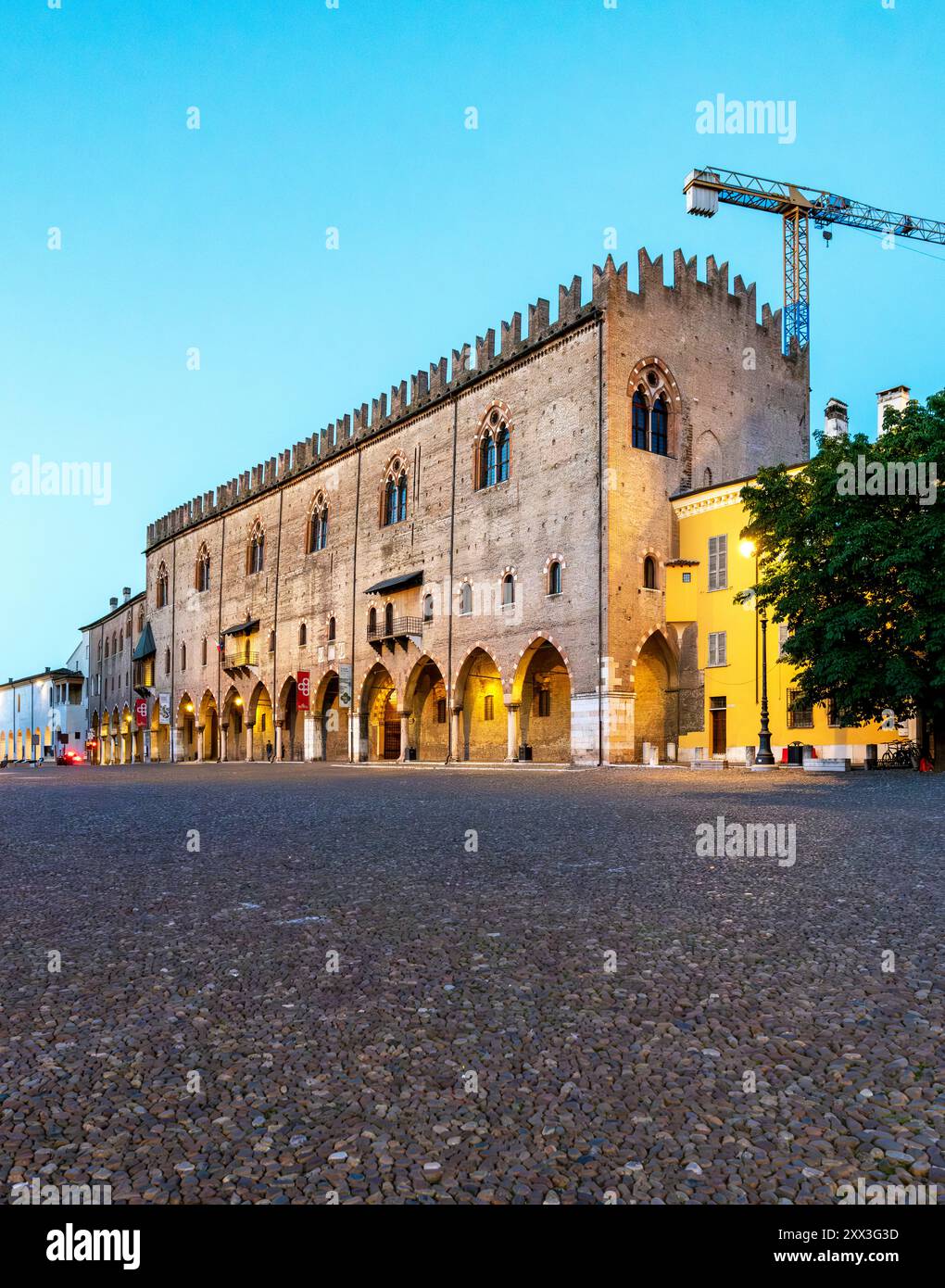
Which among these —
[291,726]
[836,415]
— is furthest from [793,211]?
[291,726]

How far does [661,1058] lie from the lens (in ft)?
10.8

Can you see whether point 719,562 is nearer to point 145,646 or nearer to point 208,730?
point 208,730

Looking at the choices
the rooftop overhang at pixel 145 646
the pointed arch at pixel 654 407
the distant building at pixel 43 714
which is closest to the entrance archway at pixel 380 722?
the pointed arch at pixel 654 407

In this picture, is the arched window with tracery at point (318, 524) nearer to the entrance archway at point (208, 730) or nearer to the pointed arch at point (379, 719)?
the pointed arch at point (379, 719)

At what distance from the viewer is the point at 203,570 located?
2427 inches

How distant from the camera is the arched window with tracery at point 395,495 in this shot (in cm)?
4331

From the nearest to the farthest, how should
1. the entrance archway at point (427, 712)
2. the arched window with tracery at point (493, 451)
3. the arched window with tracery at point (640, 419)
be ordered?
the arched window with tracery at point (640, 419) → the arched window with tracery at point (493, 451) → the entrance archway at point (427, 712)

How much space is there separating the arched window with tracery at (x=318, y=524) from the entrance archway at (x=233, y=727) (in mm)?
12074

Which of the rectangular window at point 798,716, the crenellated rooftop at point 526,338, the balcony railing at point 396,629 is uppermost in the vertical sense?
the crenellated rooftop at point 526,338

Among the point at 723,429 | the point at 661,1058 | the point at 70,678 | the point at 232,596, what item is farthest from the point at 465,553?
the point at 70,678

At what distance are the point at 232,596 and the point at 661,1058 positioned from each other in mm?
55945

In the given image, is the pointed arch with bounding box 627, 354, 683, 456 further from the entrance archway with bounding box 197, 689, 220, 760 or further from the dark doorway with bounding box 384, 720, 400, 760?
the entrance archway with bounding box 197, 689, 220, 760

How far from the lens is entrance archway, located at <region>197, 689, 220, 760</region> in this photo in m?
60.8

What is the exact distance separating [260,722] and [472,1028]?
177ft
